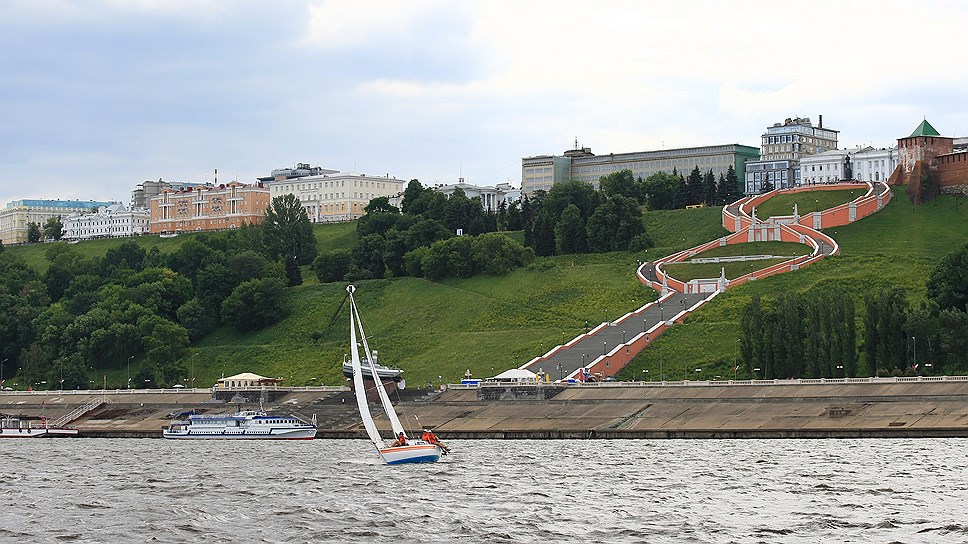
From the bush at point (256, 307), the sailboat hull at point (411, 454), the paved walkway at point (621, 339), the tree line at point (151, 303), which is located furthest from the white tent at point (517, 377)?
the bush at point (256, 307)

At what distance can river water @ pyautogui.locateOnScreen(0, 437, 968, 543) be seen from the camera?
4747 centimetres

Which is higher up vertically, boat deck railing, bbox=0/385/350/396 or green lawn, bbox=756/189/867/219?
green lawn, bbox=756/189/867/219

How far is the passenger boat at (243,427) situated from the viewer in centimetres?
10150

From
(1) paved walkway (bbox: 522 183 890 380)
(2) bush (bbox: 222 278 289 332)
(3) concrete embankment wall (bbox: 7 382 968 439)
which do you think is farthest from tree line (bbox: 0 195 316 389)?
(1) paved walkway (bbox: 522 183 890 380)

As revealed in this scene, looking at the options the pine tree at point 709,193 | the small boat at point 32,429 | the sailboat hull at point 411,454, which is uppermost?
the pine tree at point 709,193

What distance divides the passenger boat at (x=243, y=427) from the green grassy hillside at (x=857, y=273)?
27.4 meters

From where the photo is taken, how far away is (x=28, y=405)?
12825 cm

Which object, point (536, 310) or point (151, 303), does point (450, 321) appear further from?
point (151, 303)

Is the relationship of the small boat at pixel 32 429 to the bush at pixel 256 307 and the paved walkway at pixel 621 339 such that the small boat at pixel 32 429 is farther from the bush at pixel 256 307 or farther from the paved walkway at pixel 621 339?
the bush at pixel 256 307

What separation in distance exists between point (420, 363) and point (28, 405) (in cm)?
3334

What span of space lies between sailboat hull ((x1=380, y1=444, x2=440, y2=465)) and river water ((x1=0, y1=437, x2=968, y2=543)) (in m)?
0.86

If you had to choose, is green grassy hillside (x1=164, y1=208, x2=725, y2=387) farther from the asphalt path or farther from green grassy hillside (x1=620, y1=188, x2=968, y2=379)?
green grassy hillside (x1=620, y1=188, x2=968, y2=379)

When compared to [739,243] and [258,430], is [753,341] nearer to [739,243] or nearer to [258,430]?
[258,430]

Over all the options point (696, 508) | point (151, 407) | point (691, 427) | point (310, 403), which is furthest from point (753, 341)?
point (696, 508)
